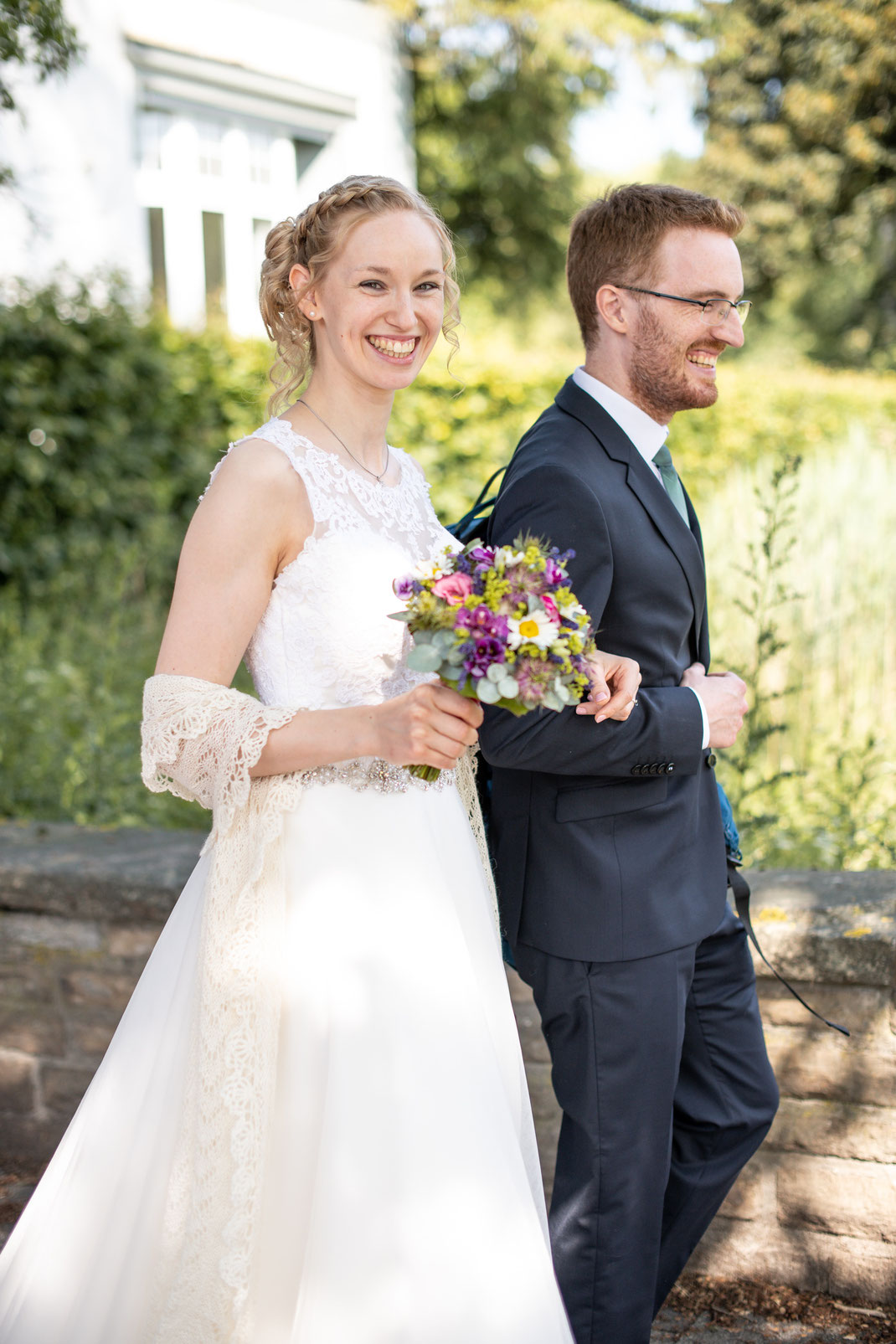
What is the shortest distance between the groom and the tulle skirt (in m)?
0.12

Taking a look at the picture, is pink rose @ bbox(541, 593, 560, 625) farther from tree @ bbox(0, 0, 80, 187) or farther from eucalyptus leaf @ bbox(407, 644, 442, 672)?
tree @ bbox(0, 0, 80, 187)

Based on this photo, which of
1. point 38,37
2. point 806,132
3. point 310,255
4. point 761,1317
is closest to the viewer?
point 310,255

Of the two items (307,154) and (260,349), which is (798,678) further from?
(307,154)

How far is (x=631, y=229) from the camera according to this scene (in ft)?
7.00

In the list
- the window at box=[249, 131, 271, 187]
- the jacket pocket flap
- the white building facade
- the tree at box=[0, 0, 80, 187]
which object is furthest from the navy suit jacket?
the window at box=[249, 131, 271, 187]

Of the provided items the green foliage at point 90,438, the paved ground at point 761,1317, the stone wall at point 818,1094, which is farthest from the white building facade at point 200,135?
the paved ground at point 761,1317

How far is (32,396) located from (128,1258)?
6.12 metres

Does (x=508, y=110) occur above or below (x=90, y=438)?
above

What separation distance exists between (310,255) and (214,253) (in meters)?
10.7

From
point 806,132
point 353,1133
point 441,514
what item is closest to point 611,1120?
point 353,1133

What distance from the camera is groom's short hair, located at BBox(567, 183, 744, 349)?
83.4 inches

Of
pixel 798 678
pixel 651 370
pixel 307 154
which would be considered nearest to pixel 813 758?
pixel 798 678

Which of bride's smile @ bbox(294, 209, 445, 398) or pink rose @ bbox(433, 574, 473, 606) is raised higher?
bride's smile @ bbox(294, 209, 445, 398)

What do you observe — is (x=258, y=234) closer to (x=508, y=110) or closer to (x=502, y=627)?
(x=508, y=110)
